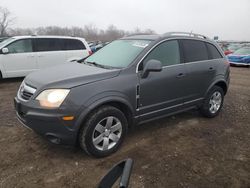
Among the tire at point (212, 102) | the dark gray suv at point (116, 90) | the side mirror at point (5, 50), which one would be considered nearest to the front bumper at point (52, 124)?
the dark gray suv at point (116, 90)

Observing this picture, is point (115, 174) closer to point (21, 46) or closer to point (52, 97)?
point (52, 97)

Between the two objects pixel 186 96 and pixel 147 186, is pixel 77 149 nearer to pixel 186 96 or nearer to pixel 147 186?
pixel 147 186

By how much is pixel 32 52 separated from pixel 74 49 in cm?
159

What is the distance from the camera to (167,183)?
2975 mm

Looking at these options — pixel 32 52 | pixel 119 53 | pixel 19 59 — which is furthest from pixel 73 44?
pixel 119 53

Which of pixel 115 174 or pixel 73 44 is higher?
pixel 115 174

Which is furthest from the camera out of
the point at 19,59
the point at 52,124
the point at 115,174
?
the point at 19,59

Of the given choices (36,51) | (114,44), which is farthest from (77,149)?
(36,51)

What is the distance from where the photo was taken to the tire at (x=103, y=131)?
3.22 m

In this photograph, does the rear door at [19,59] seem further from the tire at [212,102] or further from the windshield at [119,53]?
the tire at [212,102]

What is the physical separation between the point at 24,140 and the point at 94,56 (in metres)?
1.94

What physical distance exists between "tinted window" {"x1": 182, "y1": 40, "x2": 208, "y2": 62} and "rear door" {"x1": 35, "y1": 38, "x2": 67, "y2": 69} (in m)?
5.49

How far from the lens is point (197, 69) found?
4609 mm

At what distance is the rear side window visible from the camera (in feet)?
30.4
